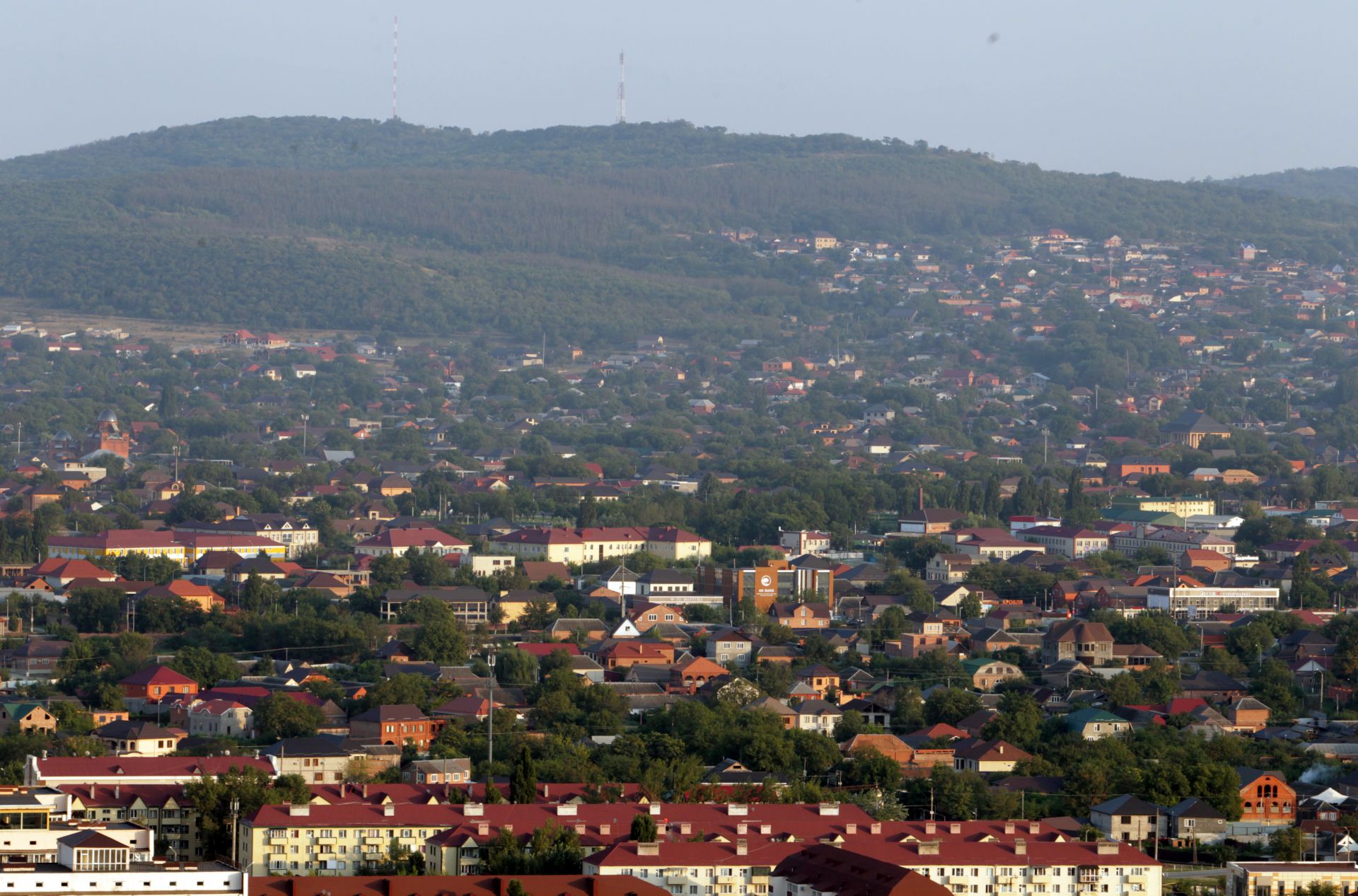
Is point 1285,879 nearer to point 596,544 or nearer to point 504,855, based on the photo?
point 504,855

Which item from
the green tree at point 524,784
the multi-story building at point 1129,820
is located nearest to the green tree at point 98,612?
the green tree at point 524,784

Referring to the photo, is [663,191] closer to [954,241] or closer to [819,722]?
[954,241]

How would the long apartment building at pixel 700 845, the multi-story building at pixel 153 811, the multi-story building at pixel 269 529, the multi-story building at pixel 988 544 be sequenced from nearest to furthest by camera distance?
the long apartment building at pixel 700 845
the multi-story building at pixel 153 811
the multi-story building at pixel 988 544
the multi-story building at pixel 269 529

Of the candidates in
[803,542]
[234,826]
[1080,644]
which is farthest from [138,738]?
[803,542]

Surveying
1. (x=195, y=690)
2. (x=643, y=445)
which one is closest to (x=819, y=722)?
(x=195, y=690)

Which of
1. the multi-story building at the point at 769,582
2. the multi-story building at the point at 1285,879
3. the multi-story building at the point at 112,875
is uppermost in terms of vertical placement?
the multi-story building at the point at 112,875

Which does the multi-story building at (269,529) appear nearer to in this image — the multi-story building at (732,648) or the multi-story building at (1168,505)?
the multi-story building at (732,648)

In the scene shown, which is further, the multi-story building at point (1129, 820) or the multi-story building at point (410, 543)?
the multi-story building at point (410, 543)
